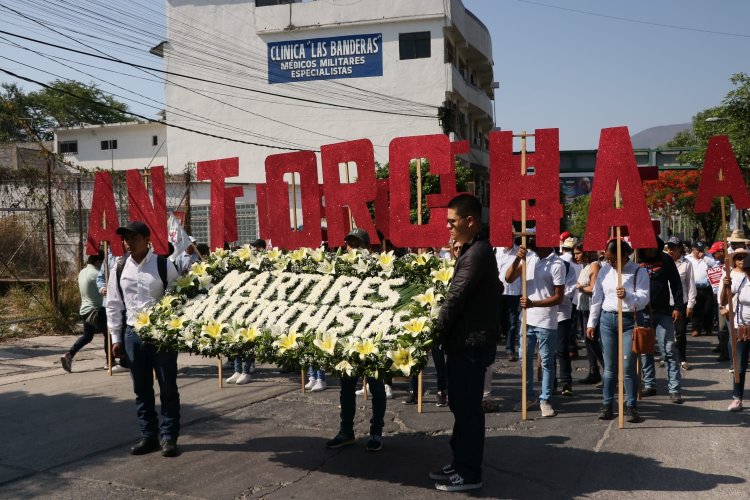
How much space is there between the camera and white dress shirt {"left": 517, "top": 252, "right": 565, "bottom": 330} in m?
7.87

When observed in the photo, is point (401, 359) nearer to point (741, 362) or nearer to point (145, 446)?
point (145, 446)

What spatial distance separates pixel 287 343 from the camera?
5.61 metres

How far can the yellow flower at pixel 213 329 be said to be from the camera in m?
5.93

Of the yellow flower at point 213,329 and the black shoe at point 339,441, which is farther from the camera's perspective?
the black shoe at point 339,441

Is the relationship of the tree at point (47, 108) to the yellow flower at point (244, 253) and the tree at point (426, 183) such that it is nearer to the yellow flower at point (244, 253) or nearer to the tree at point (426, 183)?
the tree at point (426, 183)

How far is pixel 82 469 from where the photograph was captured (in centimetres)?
611

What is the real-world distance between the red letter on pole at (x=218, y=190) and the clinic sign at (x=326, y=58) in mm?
25175

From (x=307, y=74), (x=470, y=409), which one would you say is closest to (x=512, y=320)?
(x=470, y=409)

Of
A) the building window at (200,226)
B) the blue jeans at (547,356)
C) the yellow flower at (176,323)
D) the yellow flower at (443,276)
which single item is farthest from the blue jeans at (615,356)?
the building window at (200,226)

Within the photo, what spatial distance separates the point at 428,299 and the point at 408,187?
354cm

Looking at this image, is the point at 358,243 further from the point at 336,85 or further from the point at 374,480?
the point at 336,85

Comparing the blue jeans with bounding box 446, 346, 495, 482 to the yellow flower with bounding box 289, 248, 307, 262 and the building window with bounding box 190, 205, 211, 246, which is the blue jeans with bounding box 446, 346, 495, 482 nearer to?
the yellow flower with bounding box 289, 248, 307, 262

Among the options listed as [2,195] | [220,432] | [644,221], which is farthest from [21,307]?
[644,221]

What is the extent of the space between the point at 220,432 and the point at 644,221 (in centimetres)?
470
